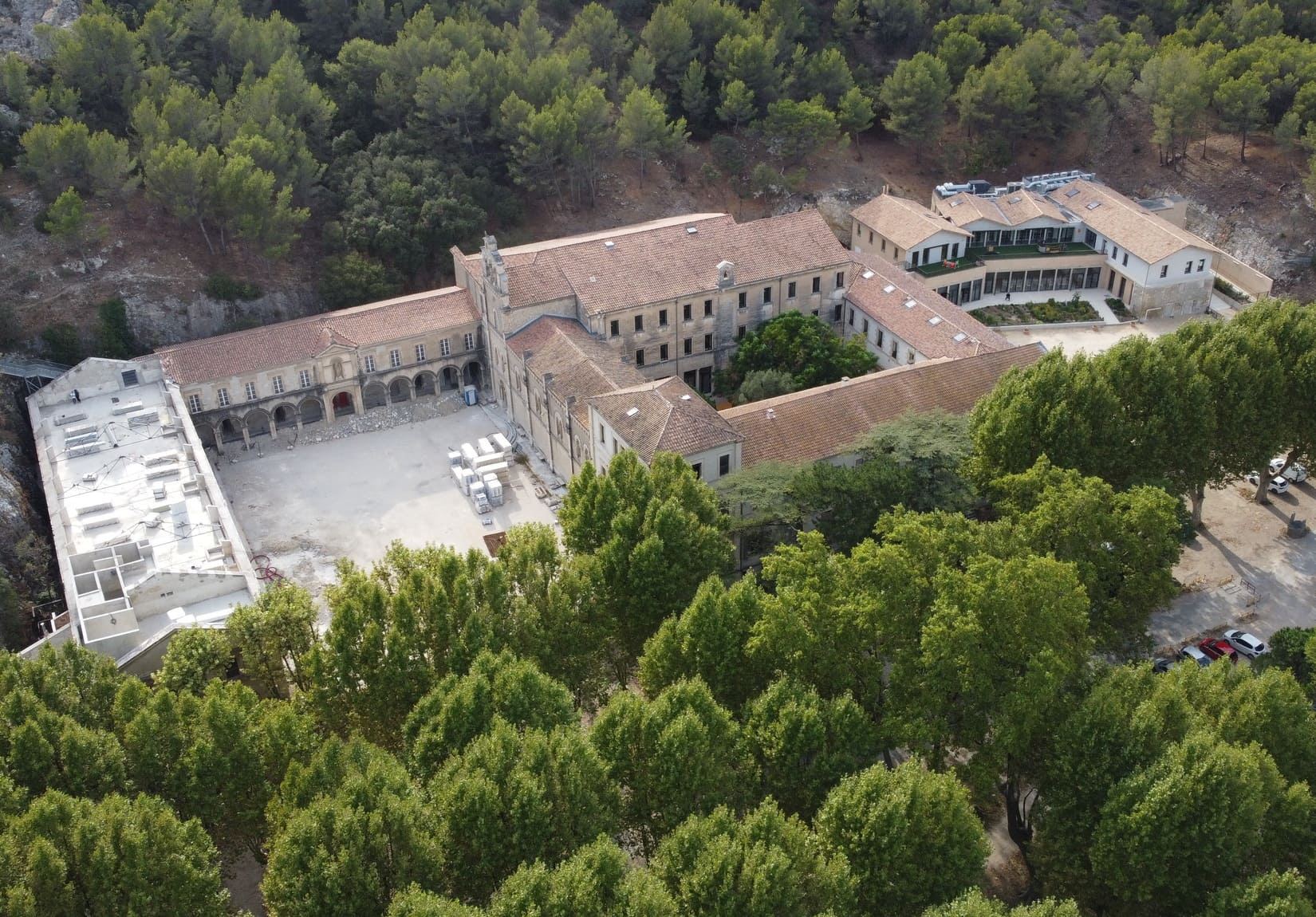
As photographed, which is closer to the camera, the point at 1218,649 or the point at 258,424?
the point at 1218,649

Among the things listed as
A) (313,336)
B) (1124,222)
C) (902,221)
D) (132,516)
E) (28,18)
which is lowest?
(132,516)

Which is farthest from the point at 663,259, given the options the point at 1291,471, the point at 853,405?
the point at 1291,471

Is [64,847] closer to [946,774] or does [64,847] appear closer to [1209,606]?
[946,774]

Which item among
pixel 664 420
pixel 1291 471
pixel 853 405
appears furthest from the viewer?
pixel 1291 471

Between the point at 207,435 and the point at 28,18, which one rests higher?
the point at 28,18

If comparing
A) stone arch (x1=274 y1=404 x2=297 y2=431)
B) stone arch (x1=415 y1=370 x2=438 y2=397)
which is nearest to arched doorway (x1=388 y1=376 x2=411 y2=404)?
stone arch (x1=415 y1=370 x2=438 y2=397)

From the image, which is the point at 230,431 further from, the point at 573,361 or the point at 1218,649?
the point at 1218,649
